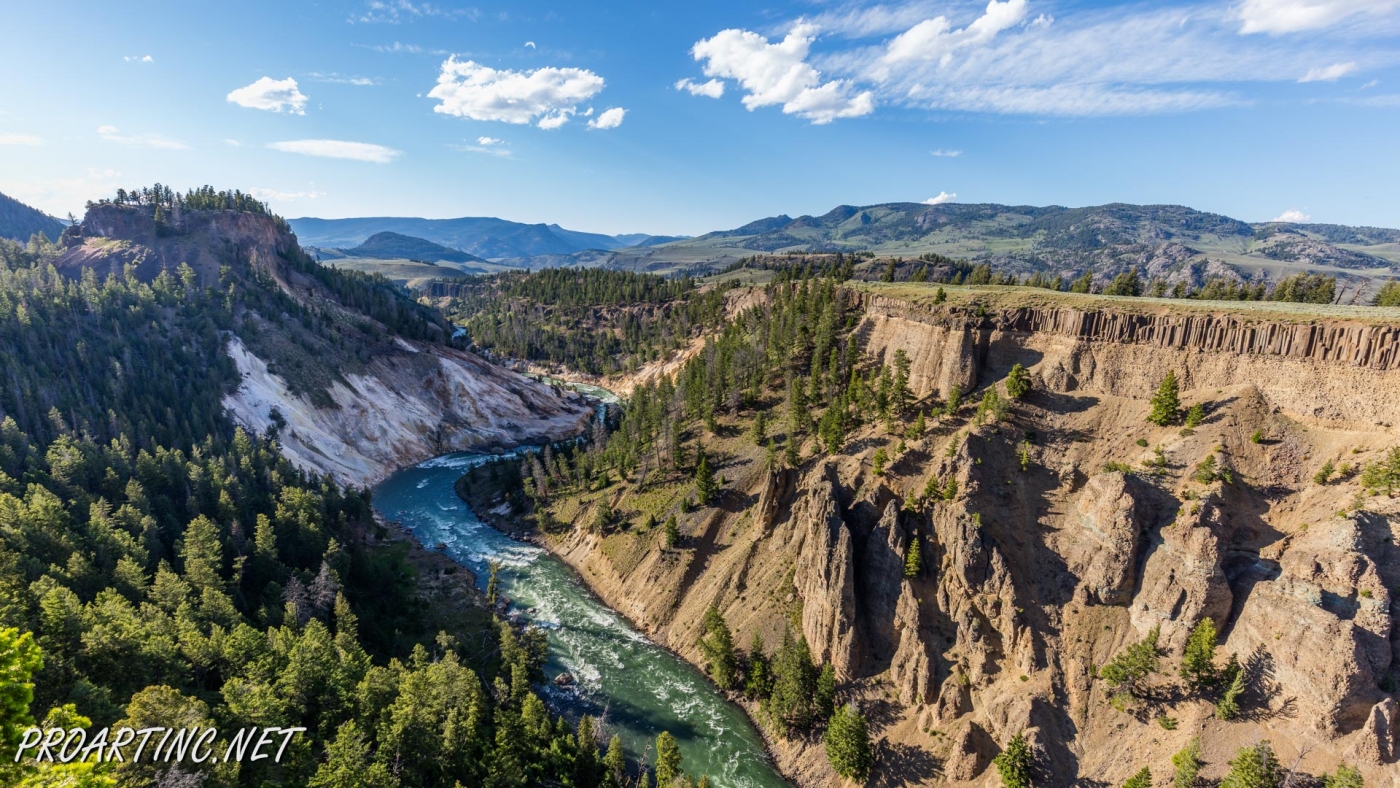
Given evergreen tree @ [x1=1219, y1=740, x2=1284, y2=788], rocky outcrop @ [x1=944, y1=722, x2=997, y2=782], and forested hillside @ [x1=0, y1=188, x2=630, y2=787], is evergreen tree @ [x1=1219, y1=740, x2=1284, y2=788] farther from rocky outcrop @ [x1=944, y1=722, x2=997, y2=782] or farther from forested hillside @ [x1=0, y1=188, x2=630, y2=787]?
forested hillside @ [x1=0, y1=188, x2=630, y2=787]

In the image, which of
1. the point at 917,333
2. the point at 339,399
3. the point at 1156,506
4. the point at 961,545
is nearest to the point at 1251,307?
the point at 1156,506

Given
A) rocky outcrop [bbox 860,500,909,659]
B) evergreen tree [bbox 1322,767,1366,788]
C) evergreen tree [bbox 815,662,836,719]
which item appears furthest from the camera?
rocky outcrop [bbox 860,500,909,659]

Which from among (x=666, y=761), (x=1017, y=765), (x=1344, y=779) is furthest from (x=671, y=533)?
(x=1344, y=779)

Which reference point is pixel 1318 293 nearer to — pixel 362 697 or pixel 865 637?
pixel 865 637

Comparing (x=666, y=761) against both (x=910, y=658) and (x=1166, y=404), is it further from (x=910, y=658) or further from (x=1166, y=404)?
(x=1166, y=404)

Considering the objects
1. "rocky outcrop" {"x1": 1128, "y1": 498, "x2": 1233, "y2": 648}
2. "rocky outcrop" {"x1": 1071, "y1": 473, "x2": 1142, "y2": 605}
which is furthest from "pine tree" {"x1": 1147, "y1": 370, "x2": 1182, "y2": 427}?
"rocky outcrop" {"x1": 1128, "y1": 498, "x2": 1233, "y2": 648}

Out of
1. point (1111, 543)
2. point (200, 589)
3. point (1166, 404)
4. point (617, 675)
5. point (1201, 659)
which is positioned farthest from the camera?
point (617, 675)
